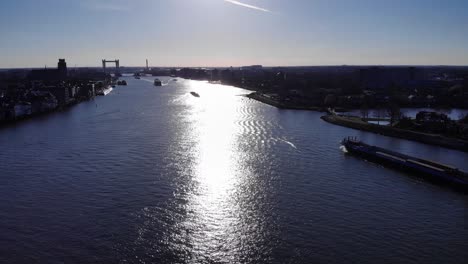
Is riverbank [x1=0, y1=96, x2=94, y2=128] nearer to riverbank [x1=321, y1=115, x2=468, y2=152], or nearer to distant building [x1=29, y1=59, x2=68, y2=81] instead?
riverbank [x1=321, y1=115, x2=468, y2=152]

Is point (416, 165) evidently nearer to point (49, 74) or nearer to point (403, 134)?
point (403, 134)

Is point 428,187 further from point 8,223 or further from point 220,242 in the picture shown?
point 8,223

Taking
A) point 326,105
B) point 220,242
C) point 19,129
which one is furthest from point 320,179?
point 326,105

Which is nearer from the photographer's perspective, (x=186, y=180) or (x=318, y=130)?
(x=186, y=180)

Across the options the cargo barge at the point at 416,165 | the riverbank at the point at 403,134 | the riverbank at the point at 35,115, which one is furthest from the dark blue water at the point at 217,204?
the riverbank at the point at 35,115

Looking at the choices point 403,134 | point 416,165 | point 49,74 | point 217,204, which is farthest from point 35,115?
point 49,74

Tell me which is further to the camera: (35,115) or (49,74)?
(49,74)

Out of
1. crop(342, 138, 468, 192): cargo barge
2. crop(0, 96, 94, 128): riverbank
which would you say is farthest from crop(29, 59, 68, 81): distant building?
crop(342, 138, 468, 192): cargo barge
